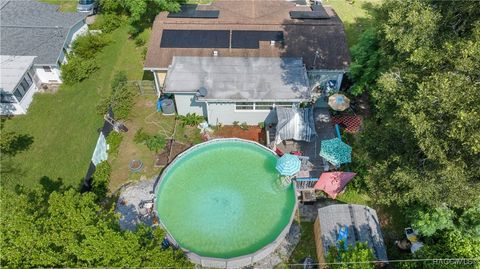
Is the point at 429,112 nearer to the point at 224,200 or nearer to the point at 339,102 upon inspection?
the point at 339,102

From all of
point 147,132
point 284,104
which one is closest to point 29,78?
point 147,132

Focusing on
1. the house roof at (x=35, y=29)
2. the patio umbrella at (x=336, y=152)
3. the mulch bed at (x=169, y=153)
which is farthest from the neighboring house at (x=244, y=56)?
the house roof at (x=35, y=29)

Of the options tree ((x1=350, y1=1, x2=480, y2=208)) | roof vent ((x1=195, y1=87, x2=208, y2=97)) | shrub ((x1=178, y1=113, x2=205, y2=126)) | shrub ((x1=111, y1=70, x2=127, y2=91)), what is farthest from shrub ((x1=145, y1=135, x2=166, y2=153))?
tree ((x1=350, y1=1, x2=480, y2=208))

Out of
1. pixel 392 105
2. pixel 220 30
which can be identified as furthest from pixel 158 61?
pixel 392 105

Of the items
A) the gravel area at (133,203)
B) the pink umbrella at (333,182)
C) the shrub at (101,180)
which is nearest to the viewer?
the gravel area at (133,203)

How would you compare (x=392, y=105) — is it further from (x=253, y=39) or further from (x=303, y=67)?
(x=253, y=39)

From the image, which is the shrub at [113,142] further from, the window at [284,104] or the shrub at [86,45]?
the window at [284,104]
